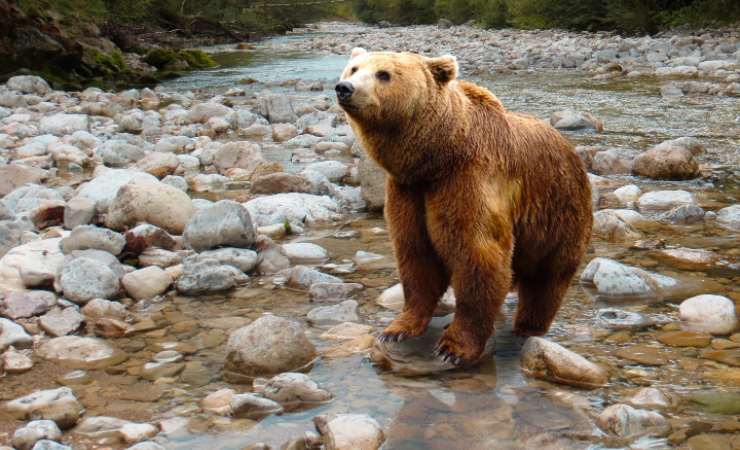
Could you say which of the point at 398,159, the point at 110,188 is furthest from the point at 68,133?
the point at 398,159

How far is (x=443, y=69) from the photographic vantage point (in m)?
3.97

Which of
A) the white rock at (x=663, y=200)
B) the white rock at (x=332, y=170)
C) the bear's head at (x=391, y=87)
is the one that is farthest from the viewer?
the white rock at (x=332, y=170)

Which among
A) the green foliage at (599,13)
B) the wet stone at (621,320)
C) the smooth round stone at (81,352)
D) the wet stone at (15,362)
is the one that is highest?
the green foliage at (599,13)

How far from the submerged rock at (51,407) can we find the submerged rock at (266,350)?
2.36ft

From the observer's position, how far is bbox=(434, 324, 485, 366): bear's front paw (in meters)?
3.92

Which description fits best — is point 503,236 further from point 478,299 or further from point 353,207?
point 353,207

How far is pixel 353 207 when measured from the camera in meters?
7.34

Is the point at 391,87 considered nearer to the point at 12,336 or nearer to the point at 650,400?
the point at 650,400

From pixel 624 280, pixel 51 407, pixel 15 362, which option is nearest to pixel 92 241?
pixel 15 362

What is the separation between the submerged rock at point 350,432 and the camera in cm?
318

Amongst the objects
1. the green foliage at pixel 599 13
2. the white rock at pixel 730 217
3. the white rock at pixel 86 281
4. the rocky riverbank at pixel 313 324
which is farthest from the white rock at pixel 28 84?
the green foliage at pixel 599 13

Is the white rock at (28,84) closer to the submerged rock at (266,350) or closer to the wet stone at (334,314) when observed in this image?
the wet stone at (334,314)

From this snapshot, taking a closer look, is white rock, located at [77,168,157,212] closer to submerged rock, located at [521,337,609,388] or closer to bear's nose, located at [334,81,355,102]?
bear's nose, located at [334,81,355,102]

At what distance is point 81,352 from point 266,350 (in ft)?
3.26
